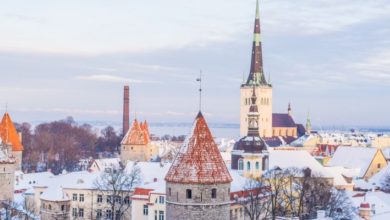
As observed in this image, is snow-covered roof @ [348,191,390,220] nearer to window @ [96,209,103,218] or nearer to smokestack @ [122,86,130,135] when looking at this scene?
window @ [96,209,103,218]

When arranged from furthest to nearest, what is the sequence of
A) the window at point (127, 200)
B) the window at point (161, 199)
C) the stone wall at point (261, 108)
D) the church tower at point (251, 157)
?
1. the stone wall at point (261, 108)
2. the church tower at point (251, 157)
3. the window at point (127, 200)
4. the window at point (161, 199)

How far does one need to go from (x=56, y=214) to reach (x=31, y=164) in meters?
38.4

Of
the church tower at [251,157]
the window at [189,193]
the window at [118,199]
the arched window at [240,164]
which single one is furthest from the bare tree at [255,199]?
the window at [189,193]

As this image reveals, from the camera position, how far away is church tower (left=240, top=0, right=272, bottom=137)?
9800 centimetres

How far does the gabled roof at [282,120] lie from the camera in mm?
112625

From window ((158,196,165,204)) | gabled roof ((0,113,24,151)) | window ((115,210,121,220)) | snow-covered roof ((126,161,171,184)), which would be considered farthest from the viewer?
gabled roof ((0,113,24,151))

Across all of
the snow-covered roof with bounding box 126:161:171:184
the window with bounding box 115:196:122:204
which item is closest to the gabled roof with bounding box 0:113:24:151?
the snow-covered roof with bounding box 126:161:171:184

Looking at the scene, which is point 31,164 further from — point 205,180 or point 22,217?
point 205,180

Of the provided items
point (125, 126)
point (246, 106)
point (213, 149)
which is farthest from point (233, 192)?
point (246, 106)

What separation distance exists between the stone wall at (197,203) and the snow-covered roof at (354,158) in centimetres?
4832

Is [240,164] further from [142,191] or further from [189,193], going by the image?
[189,193]

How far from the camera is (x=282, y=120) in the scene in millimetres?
113875

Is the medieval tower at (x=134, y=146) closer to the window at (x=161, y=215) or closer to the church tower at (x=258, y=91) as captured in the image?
the window at (x=161, y=215)

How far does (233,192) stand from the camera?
41.2m
